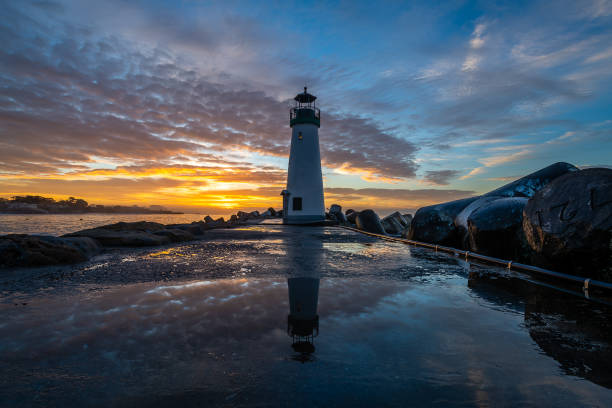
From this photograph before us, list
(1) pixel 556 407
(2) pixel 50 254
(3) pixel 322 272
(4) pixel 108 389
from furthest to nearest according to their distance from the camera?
(2) pixel 50 254 → (3) pixel 322 272 → (4) pixel 108 389 → (1) pixel 556 407

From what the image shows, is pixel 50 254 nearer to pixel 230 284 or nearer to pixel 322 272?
pixel 230 284

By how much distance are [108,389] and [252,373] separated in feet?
2.52

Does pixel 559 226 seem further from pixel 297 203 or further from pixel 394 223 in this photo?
pixel 297 203

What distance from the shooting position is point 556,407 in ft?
4.62

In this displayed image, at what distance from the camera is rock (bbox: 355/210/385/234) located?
1541 centimetres

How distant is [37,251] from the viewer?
16.8 ft

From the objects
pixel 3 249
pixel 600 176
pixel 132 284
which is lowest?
pixel 132 284

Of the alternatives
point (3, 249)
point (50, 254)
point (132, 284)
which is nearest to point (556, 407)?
point (132, 284)

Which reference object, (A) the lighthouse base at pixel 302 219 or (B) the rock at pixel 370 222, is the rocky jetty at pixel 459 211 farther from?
(A) the lighthouse base at pixel 302 219

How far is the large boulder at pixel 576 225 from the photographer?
381cm

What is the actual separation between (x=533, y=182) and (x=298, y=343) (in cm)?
1017

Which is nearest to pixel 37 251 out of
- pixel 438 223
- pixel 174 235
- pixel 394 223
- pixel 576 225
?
pixel 174 235

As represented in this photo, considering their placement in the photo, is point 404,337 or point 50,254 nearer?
point 404,337

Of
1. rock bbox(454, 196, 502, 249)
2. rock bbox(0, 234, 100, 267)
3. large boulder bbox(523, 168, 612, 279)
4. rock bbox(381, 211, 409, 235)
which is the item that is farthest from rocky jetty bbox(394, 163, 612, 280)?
rock bbox(381, 211, 409, 235)
